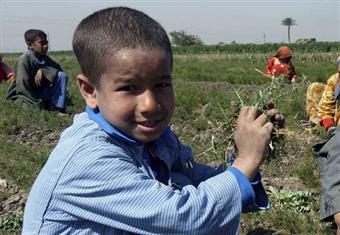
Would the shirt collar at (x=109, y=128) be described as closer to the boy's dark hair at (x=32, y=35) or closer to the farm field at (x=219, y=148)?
the farm field at (x=219, y=148)

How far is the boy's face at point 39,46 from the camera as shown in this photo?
7770mm

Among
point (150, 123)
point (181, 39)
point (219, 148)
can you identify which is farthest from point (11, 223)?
point (181, 39)

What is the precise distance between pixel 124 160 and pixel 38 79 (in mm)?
6754

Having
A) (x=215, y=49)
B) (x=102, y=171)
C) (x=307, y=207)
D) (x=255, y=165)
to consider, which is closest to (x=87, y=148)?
(x=102, y=171)

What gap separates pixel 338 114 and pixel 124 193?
4161 millimetres

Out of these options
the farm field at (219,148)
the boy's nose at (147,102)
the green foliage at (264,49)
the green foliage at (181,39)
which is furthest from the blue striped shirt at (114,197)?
the green foliage at (181,39)

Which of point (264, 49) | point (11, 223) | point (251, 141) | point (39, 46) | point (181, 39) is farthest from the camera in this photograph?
point (181, 39)

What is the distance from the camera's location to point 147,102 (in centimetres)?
142

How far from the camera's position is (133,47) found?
141 centimetres

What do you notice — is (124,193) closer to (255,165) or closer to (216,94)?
(255,165)

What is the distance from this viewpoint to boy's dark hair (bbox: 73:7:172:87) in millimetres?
1429

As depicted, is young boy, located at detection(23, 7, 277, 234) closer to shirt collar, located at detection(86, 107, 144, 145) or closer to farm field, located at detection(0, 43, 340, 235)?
shirt collar, located at detection(86, 107, 144, 145)

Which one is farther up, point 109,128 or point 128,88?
point 128,88

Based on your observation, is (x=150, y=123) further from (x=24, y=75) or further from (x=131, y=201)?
(x=24, y=75)
